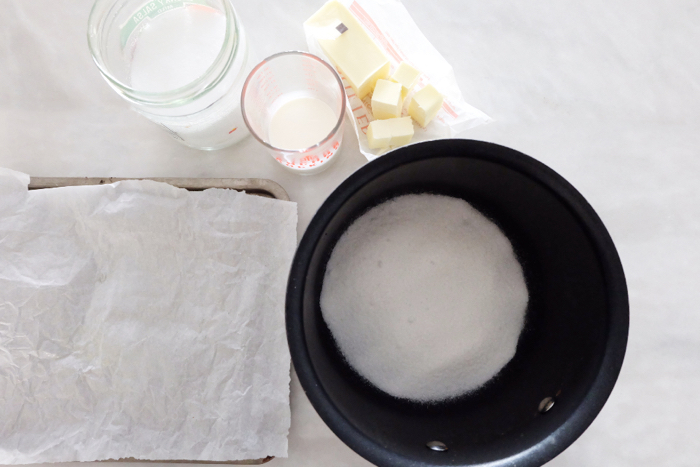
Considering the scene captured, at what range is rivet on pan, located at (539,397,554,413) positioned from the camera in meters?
0.46

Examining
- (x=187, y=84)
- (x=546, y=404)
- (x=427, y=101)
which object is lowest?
(x=546, y=404)

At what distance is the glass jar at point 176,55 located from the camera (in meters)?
→ 0.53

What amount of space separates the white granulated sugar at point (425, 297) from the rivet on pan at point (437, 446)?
0.07 metres

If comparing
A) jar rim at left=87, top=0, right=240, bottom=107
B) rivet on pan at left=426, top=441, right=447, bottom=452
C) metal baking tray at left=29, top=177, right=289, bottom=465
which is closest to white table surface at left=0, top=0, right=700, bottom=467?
metal baking tray at left=29, top=177, right=289, bottom=465

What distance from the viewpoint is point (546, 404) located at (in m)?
0.47

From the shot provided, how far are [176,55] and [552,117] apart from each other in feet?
1.68

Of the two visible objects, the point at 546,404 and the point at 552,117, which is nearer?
the point at 546,404

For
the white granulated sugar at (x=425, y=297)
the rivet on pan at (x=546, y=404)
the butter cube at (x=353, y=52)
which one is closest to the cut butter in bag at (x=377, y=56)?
the butter cube at (x=353, y=52)

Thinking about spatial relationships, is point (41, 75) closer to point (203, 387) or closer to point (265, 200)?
point (265, 200)

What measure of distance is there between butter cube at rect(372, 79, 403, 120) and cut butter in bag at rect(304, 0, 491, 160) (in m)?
0.02

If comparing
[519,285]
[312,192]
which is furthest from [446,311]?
[312,192]

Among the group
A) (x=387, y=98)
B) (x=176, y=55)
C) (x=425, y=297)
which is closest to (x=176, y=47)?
(x=176, y=55)

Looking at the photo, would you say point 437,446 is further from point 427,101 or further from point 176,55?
point 176,55

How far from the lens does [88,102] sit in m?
0.65
